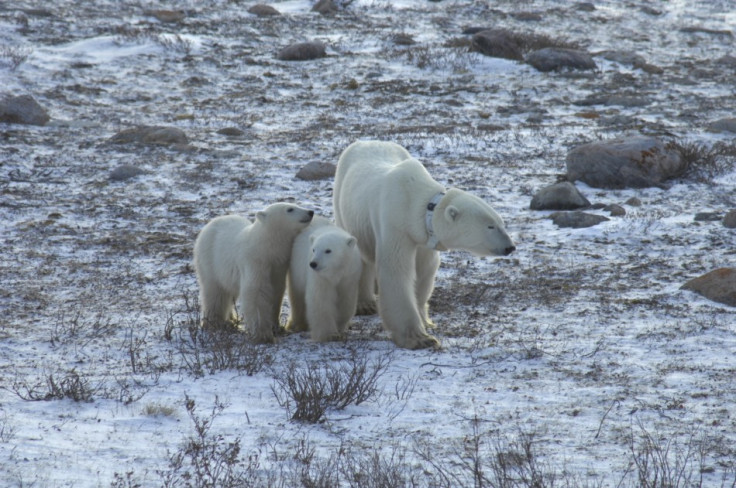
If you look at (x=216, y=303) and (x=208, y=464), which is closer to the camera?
(x=208, y=464)

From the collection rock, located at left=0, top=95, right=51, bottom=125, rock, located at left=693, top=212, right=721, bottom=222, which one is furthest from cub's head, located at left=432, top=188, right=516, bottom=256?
rock, located at left=0, top=95, right=51, bottom=125

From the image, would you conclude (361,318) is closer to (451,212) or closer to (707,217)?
(451,212)

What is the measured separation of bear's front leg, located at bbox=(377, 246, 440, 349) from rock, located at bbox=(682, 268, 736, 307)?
2295 millimetres

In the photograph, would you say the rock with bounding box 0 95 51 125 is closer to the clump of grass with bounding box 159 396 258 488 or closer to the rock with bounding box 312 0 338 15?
the clump of grass with bounding box 159 396 258 488

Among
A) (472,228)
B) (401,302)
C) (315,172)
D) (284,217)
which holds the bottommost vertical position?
(315,172)

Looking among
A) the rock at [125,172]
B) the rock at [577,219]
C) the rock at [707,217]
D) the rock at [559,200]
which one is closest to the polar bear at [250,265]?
the rock at [577,219]

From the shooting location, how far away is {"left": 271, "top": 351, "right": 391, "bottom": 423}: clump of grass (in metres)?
4.01

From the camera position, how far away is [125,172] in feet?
33.5

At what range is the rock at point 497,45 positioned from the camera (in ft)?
58.1

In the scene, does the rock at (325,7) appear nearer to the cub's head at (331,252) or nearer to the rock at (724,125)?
the rock at (724,125)

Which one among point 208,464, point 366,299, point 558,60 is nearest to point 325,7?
point 558,60

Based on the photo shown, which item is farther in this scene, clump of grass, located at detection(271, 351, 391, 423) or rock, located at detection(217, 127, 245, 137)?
rock, located at detection(217, 127, 245, 137)

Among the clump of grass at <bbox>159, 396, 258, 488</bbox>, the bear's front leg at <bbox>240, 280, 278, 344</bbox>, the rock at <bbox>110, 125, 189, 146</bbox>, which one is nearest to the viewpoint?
the clump of grass at <bbox>159, 396, 258, 488</bbox>

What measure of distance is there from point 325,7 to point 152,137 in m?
11.9
